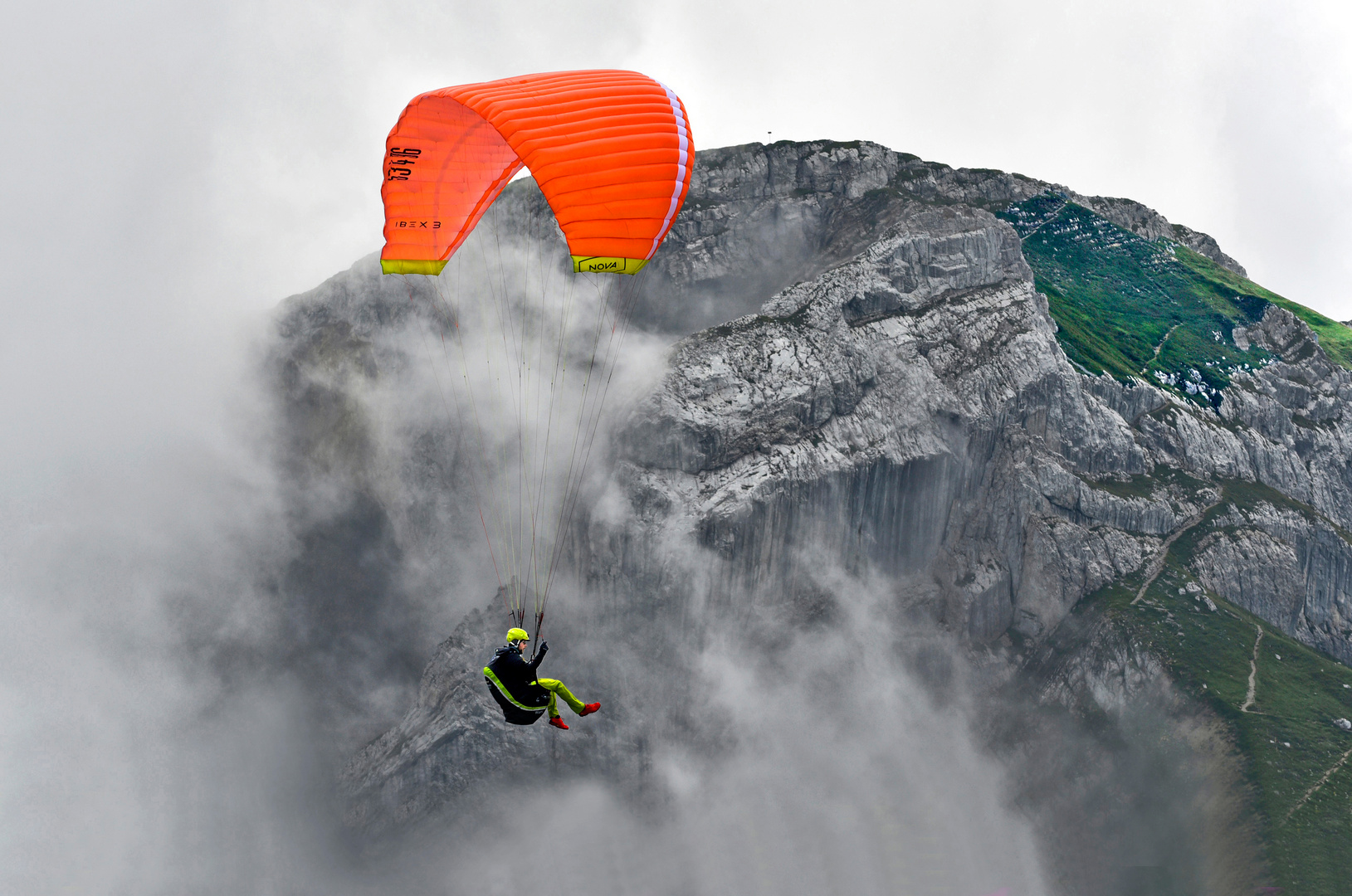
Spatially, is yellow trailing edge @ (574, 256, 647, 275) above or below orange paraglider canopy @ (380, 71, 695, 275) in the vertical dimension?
below

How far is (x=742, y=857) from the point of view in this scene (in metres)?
69.0

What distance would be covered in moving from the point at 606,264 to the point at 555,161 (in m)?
3.82

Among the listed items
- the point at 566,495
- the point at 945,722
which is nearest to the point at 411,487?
the point at 566,495

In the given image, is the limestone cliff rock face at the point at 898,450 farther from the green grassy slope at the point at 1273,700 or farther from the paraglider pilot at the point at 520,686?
the paraglider pilot at the point at 520,686

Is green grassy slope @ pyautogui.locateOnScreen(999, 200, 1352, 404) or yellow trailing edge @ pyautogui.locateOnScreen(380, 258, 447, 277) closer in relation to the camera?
yellow trailing edge @ pyautogui.locateOnScreen(380, 258, 447, 277)

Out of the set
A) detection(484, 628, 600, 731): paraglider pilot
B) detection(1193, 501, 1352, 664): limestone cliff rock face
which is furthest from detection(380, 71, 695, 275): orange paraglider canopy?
detection(1193, 501, 1352, 664): limestone cliff rock face

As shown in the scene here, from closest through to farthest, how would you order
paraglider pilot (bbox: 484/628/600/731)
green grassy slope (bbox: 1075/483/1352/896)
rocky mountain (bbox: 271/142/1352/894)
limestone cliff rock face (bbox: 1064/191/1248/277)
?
paraglider pilot (bbox: 484/628/600/731)
green grassy slope (bbox: 1075/483/1352/896)
rocky mountain (bbox: 271/142/1352/894)
limestone cliff rock face (bbox: 1064/191/1248/277)

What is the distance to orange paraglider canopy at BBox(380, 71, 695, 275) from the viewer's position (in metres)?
31.6

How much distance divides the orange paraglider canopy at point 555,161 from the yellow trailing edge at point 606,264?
0.15ft

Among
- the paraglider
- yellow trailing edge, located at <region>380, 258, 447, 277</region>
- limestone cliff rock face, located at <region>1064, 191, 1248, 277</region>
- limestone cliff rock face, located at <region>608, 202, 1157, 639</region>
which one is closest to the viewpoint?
the paraglider

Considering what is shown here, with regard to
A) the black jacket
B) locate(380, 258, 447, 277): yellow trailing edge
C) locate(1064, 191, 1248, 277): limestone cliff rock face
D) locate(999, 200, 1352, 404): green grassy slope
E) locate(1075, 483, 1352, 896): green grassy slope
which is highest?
locate(1064, 191, 1248, 277): limestone cliff rock face

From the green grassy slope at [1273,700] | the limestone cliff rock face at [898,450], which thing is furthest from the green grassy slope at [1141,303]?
the green grassy slope at [1273,700]

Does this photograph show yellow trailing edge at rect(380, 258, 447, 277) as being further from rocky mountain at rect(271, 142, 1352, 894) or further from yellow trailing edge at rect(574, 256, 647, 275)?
rocky mountain at rect(271, 142, 1352, 894)

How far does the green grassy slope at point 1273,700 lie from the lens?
5791 centimetres
